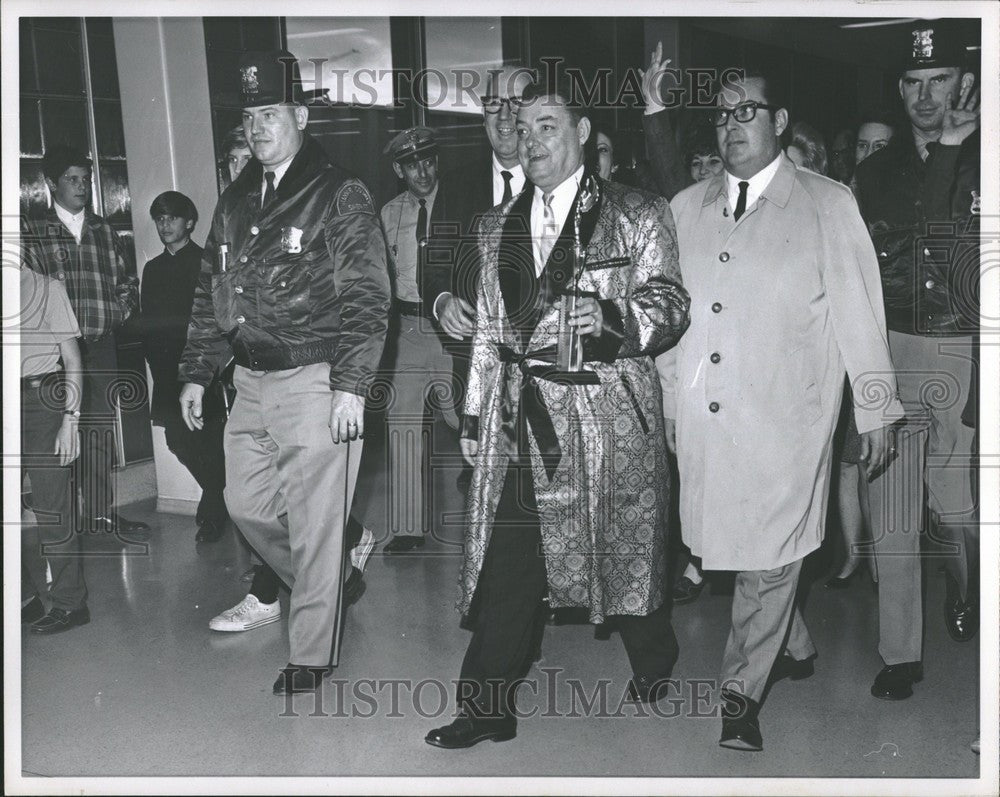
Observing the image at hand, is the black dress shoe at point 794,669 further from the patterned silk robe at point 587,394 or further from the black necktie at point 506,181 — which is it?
the black necktie at point 506,181

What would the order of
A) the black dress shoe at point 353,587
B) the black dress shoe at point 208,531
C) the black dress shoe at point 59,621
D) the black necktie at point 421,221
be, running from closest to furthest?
1. the black dress shoe at point 59,621
2. the black dress shoe at point 353,587
3. the black necktie at point 421,221
4. the black dress shoe at point 208,531

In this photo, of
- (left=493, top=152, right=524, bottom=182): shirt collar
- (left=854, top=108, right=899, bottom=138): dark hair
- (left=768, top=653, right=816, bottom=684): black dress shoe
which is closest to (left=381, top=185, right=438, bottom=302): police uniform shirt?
(left=493, top=152, right=524, bottom=182): shirt collar

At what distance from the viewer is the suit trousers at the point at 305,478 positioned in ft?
11.2

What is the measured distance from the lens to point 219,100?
3445 millimetres

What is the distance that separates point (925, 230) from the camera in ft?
10.8

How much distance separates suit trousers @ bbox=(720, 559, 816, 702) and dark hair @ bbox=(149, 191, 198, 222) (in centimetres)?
216

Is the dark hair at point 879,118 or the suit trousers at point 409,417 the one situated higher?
the dark hair at point 879,118

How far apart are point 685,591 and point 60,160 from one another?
2659 millimetres

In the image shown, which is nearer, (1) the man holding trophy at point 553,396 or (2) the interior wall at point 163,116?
(1) the man holding trophy at point 553,396

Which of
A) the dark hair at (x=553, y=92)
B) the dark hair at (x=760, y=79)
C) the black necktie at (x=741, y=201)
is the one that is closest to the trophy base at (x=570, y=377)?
the black necktie at (x=741, y=201)

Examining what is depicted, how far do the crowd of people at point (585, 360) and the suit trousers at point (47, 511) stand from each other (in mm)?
10

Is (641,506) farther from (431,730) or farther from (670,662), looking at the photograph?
(431,730)

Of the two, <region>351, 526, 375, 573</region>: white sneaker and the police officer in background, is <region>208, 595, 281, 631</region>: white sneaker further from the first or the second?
the police officer in background

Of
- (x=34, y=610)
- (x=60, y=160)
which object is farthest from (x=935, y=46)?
(x=34, y=610)
